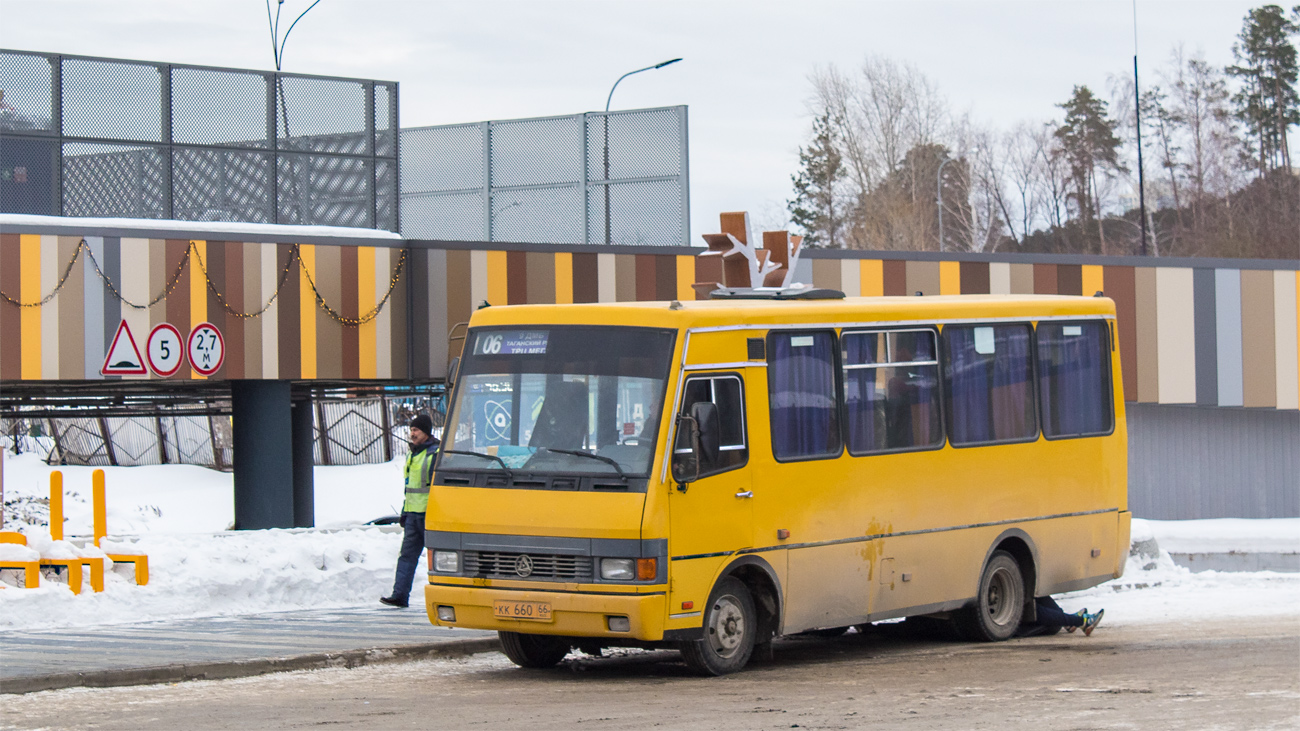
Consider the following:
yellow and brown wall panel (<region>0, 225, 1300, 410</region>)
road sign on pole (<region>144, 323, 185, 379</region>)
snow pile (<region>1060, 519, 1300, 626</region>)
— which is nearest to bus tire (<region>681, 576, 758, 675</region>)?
yellow and brown wall panel (<region>0, 225, 1300, 410</region>)

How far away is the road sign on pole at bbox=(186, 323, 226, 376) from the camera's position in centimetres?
1855

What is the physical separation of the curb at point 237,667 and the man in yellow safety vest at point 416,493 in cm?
181

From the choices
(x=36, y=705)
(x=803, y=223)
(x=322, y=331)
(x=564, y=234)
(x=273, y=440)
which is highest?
(x=803, y=223)

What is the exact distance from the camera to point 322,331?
19.5m

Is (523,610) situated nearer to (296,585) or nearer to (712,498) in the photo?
(712,498)

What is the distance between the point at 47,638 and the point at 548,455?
15.2 ft

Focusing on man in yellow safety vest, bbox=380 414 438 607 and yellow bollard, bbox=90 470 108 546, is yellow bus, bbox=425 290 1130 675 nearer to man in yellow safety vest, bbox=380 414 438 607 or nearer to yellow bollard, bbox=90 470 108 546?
man in yellow safety vest, bbox=380 414 438 607

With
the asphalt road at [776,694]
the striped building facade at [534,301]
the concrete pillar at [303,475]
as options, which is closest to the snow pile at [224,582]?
the striped building facade at [534,301]

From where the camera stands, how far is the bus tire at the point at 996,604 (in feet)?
44.9

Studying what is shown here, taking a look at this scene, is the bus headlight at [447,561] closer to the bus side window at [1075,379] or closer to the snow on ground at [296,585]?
the snow on ground at [296,585]

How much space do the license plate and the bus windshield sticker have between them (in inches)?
71.5

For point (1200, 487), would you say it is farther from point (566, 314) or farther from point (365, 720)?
point (365, 720)

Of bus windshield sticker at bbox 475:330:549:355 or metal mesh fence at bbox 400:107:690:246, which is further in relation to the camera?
metal mesh fence at bbox 400:107:690:246

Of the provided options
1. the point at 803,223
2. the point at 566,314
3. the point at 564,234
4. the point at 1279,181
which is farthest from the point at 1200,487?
the point at 803,223
